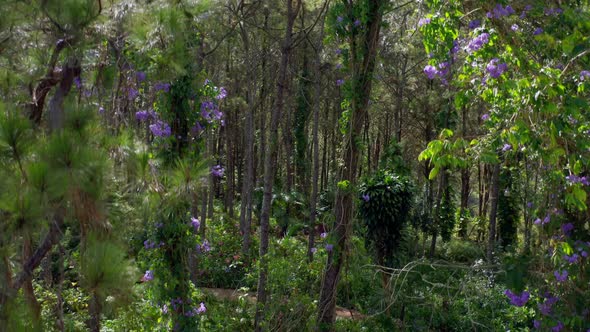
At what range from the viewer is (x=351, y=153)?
6793mm

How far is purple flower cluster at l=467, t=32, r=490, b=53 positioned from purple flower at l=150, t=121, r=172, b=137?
315 centimetres

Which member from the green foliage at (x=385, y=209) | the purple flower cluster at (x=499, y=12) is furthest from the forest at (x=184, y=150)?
the green foliage at (x=385, y=209)

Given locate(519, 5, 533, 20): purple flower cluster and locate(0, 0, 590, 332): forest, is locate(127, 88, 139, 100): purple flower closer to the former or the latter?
locate(0, 0, 590, 332): forest

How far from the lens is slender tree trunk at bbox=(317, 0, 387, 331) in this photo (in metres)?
6.52

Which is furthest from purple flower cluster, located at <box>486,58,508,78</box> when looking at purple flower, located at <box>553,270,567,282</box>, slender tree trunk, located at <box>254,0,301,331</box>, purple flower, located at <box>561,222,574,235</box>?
slender tree trunk, located at <box>254,0,301,331</box>

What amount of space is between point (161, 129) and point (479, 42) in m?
3.27

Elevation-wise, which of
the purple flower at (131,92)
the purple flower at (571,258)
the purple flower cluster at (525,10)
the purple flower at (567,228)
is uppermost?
the purple flower cluster at (525,10)

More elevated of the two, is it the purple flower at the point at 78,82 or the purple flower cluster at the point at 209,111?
the purple flower cluster at the point at 209,111

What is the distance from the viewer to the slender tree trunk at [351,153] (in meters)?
6.52

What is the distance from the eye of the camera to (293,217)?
63.1 feet

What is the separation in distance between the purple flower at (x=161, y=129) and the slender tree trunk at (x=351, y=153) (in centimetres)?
209

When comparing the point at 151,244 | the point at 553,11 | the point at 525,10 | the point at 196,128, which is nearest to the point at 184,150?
the point at 196,128

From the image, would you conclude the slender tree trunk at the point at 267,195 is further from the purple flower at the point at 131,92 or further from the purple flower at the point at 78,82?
the purple flower at the point at 78,82

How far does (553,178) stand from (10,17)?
3.78 metres
